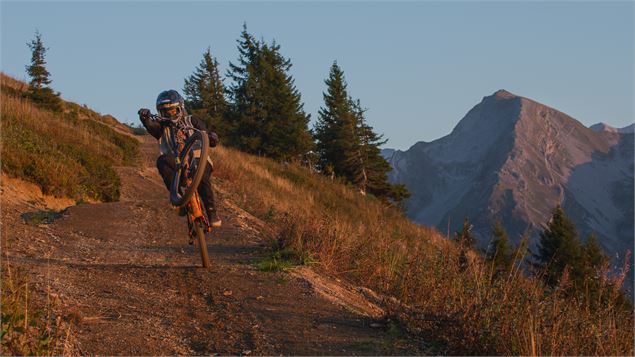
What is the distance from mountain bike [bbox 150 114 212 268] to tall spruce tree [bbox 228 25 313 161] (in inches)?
1190

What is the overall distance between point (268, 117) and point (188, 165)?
3295 cm

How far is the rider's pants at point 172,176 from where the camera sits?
7.96 meters

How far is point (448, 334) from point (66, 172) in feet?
34.1

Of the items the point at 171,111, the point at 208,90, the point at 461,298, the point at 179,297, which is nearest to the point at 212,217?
the point at 171,111

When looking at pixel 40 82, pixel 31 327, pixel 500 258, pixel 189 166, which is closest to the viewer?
pixel 31 327

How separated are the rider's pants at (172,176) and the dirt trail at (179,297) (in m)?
0.83

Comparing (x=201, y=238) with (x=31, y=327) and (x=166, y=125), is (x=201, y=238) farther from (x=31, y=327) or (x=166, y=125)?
(x=31, y=327)

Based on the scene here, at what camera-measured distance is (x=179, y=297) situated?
6.97 metres

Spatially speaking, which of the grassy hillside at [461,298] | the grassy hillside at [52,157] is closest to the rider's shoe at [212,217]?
the grassy hillside at [461,298]

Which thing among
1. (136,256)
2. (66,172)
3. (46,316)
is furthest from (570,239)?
(46,316)

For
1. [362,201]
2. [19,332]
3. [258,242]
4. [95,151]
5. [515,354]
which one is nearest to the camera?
[19,332]

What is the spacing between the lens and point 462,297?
620cm

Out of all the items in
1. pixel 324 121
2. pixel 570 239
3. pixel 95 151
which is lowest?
pixel 570 239

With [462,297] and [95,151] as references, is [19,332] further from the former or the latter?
[95,151]
